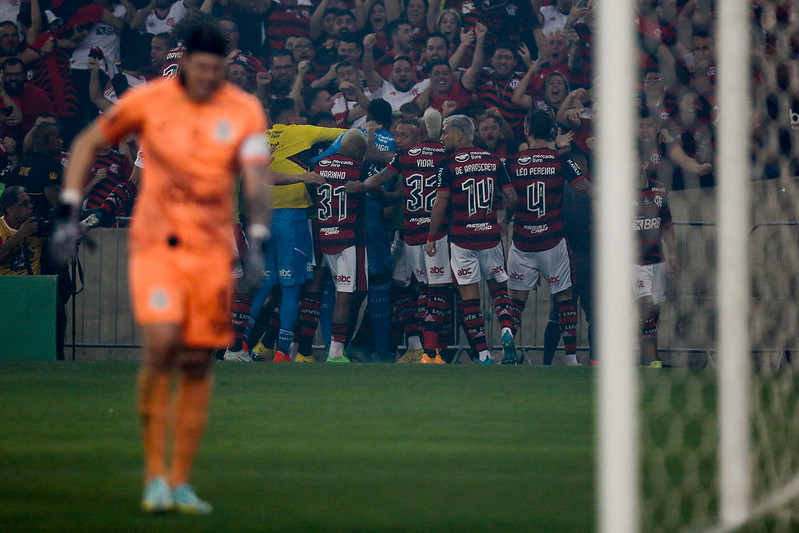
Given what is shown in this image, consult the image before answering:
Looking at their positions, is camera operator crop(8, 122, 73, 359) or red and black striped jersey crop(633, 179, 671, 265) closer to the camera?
red and black striped jersey crop(633, 179, 671, 265)

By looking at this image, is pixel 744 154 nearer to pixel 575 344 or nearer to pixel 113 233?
pixel 575 344

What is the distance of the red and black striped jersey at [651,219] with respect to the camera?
1302 cm

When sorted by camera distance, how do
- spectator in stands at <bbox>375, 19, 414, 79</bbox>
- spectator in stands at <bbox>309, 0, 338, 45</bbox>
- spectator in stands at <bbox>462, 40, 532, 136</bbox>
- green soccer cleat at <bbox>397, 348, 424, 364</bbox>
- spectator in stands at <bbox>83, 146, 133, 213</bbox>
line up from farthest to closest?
spectator in stands at <bbox>309, 0, 338, 45</bbox>
spectator in stands at <bbox>375, 19, 414, 79</bbox>
spectator in stands at <bbox>462, 40, 532, 136</bbox>
spectator in stands at <bbox>83, 146, 133, 213</bbox>
green soccer cleat at <bbox>397, 348, 424, 364</bbox>

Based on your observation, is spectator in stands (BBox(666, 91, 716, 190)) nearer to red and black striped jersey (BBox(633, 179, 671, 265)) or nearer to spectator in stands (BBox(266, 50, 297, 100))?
red and black striped jersey (BBox(633, 179, 671, 265))

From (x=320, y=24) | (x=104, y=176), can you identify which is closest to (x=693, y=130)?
(x=320, y=24)

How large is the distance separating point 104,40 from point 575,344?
24.3ft

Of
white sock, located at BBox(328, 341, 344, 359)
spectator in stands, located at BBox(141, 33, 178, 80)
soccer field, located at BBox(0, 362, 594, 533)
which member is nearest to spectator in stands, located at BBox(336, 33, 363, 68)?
spectator in stands, located at BBox(141, 33, 178, 80)

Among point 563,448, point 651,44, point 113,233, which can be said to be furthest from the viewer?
point 113,233

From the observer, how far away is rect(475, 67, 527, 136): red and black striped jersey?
1520 centimetres

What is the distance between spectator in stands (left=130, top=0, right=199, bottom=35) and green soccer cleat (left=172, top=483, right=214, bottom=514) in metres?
12.3

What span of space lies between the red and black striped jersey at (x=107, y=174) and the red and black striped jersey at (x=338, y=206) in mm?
2738

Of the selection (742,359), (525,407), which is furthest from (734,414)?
(525,407)

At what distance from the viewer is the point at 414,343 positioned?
13.7 meters

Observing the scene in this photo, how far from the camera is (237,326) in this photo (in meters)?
13.8
